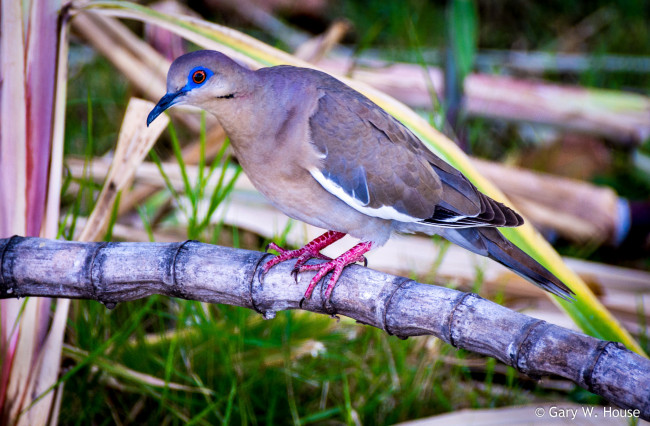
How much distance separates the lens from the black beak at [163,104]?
5.58 feet

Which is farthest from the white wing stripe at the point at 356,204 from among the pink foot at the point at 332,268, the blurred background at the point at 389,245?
the blurred background at the point at 389,245

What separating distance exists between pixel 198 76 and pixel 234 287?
20.9 inches

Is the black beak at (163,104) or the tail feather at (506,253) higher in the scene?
the black beak at (163,104)

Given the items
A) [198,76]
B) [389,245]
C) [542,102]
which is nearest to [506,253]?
[198,76]

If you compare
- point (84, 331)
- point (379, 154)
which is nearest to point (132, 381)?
point (84, 331)

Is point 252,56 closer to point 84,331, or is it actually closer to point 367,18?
point 84,331

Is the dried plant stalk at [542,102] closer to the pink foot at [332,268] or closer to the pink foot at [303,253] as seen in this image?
the pink foot at [303,253]

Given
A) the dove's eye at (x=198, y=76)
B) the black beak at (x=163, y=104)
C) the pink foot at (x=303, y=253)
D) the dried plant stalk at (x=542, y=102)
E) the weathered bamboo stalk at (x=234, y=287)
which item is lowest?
the weathered bamboo stalk at (x=234, y=287)

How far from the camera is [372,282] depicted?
1.66m

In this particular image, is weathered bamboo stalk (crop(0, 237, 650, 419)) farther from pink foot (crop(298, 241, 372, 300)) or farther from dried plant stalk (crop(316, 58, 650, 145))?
dried plant stalk (crop(316, 58, 650, 145))

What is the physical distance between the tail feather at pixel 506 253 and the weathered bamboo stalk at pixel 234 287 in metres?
0.47

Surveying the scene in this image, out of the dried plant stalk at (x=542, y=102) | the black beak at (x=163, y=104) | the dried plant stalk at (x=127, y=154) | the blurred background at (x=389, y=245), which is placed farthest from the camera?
the dried plant stalk at (x=542, y=102)

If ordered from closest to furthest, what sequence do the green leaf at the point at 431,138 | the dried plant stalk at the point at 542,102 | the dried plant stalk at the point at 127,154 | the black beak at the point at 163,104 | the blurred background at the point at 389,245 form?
the black beak at the point at 163,104 → the green leaf at the point at 431,138 → the dried plant stalk at the point at 127,154 → the blurred background at the point at 389,245 → the dried plant stalk at the point at 542,102

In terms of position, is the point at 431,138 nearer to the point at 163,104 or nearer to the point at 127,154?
the point at 163,104
